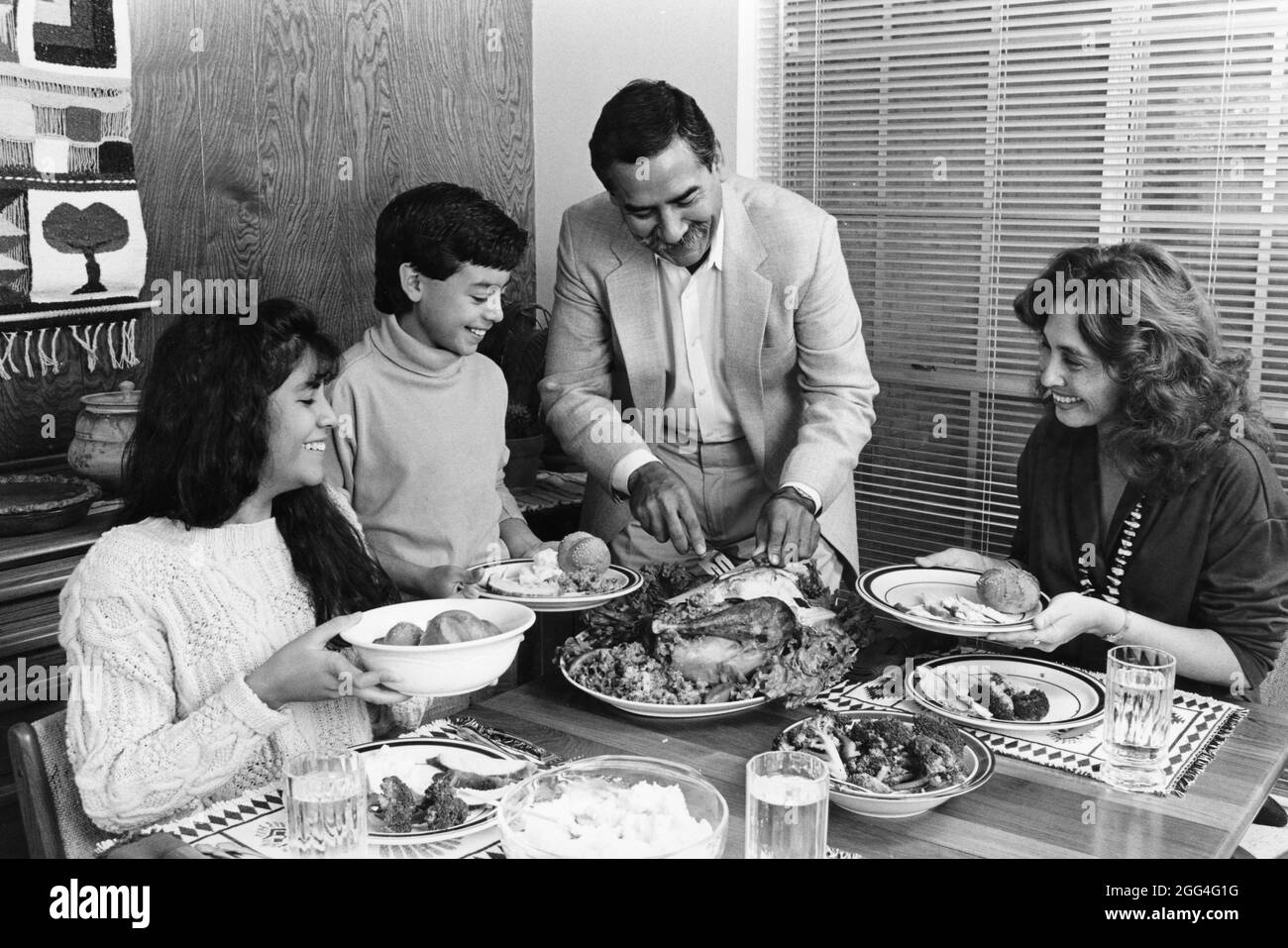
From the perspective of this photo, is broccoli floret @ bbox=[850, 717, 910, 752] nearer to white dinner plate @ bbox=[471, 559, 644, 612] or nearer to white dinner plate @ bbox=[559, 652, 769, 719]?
white dinner plate @ bbox=[559, 652, 769, 719]

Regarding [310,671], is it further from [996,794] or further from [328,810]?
[996,794]

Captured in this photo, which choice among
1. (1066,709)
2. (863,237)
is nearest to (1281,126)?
(863,237)

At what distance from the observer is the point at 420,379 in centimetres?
281

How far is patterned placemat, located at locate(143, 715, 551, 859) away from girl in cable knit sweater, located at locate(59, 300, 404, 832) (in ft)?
0.36

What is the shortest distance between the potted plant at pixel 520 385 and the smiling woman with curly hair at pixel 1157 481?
172 centimetres

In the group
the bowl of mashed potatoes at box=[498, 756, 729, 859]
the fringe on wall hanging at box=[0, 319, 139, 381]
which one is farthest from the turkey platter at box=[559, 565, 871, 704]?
the fringe on wall hanging at box=[0, 319, 139, 381]

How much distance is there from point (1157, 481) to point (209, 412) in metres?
1.68

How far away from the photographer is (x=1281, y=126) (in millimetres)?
3318

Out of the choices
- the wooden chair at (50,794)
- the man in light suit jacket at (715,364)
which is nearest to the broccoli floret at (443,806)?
the wooden chair at (50,794)

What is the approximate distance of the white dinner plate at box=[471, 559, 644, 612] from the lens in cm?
223

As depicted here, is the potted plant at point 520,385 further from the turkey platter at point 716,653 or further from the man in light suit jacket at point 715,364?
the turkey platter at point 716,653

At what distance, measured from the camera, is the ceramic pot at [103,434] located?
9.84 ft

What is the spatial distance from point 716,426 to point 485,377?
561mm

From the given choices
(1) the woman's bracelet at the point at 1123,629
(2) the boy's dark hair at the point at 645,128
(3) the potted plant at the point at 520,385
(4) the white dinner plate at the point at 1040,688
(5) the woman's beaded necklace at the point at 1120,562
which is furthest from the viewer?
(3) the potted plant at the point at 520,385
